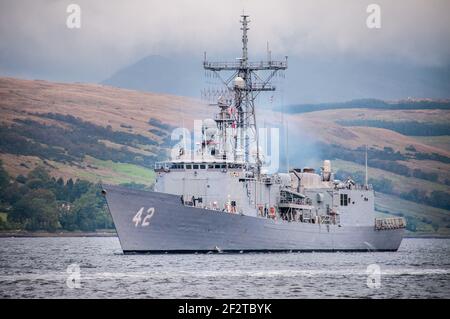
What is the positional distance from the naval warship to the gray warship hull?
0.06 meters

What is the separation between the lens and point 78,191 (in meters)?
151

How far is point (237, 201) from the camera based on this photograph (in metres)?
70.6

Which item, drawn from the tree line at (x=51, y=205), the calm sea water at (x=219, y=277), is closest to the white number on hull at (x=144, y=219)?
the calm sea water at (x=219, y=277)

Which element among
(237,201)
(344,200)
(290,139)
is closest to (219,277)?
(237,201)

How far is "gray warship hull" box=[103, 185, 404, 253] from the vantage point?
64375 millimetres

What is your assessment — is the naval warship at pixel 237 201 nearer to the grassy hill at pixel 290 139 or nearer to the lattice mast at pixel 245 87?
the lattice mast at pixel 245 87

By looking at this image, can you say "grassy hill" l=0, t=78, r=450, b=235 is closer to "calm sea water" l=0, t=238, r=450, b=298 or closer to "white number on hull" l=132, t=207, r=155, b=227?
"calm sea water" l=0, t=238, r=450, b=298

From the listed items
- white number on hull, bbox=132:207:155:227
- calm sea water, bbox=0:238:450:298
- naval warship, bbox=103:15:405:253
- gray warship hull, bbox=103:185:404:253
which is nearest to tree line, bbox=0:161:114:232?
naval warship, bbox=103:15:405:253

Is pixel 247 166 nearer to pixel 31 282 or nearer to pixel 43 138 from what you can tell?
pixel 31 282

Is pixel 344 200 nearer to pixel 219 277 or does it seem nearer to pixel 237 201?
pixel 237 201

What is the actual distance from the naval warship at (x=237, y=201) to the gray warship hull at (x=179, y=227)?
0.06m

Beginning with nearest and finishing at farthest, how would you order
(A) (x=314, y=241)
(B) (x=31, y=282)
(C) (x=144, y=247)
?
(B) (x=31, y=282) < (C) (x=144, y=247) < (A) (x=314, y=241)

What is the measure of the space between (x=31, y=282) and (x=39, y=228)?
79913 mm
